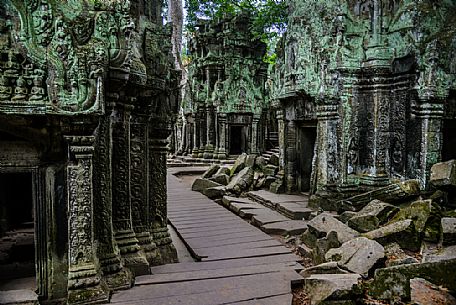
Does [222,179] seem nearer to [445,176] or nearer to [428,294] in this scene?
[445,176]

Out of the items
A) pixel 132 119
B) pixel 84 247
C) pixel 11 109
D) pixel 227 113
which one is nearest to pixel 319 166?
pixel 132 119

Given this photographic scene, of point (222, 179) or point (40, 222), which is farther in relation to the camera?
point (222, 179)

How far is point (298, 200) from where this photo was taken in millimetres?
9070

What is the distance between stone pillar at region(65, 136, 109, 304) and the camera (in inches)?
144

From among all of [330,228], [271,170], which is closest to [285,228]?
[330,228]

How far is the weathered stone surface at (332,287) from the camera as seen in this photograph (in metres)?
3.60

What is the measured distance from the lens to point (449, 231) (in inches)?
173

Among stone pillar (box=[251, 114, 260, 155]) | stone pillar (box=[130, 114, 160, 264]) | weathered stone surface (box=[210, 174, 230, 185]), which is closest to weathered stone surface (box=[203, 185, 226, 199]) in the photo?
weathered stone surface (box=[210, 174, 230, 185])

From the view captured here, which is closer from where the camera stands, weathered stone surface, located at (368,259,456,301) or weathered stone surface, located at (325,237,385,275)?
weathered stone surface, located at (368,259,456,301)

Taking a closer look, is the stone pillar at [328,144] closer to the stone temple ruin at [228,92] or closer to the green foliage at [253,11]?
the green foliage at [253,11]

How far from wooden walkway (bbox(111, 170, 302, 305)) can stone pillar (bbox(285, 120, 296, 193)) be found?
2990 millimetres

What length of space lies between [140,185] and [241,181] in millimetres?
6401

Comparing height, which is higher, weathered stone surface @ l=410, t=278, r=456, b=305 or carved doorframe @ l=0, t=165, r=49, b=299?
carved doorframe @ l=0, t=165, r=49, b=299

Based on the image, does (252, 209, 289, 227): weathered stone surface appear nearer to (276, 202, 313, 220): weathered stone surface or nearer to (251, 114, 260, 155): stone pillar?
(276, 202, 313, 220): weathered stone surface
